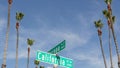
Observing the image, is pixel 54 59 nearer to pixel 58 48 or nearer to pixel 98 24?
pixel 58 48

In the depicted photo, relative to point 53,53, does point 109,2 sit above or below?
above

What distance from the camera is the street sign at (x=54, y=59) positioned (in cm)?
1436

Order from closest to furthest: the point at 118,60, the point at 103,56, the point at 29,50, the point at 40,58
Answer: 1. the point at 40,58
2. the point at 118,60
3. the point at 103,56
4. the point at 29,50

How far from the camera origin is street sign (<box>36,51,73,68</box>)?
1436 cm

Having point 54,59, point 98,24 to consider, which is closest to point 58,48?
point 54,59

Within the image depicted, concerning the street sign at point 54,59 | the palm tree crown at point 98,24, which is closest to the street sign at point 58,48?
the street sign at point 54,59

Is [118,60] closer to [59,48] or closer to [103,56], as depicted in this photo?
[103,56]

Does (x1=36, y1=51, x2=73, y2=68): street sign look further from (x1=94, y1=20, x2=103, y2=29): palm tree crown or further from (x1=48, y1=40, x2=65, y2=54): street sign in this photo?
(x1=94, y1=20, x2=103, y2=29): palm tree crown

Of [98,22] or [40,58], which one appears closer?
[40,58]

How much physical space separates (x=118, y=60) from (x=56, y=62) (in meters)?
34.1

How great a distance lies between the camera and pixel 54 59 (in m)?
14.6

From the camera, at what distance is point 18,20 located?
6262 cm

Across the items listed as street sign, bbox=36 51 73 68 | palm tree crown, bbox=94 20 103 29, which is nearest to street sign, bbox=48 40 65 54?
street sign, bbox=36 51 73 68

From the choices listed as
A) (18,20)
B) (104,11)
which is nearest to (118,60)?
(104,11)
